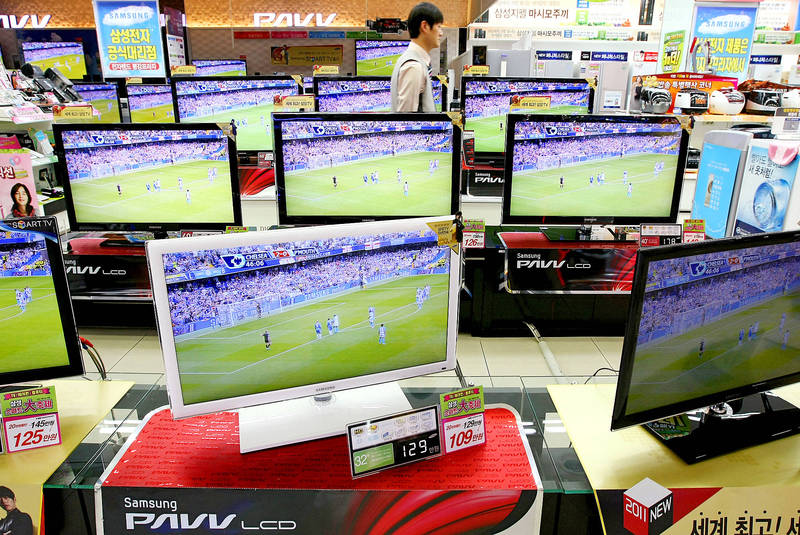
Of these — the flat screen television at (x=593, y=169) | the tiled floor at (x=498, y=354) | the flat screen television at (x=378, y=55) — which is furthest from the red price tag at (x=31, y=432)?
the flat screen television at (x=378, y=55)

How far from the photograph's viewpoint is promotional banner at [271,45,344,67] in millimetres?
10648

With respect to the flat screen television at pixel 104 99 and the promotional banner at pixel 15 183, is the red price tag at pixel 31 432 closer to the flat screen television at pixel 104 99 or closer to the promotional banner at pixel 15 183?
the promotional banner at pixel 15 183

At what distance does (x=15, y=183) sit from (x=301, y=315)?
1.60 m

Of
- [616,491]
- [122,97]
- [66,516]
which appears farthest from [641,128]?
[122,97]

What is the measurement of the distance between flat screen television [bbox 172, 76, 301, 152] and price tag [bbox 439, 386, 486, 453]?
329 centimetres

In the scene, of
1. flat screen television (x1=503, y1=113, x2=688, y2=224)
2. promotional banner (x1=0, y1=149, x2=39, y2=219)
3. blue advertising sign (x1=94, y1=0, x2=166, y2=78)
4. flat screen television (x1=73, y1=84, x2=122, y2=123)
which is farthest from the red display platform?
blue advertising sign (x1=94, y1=0, x2=166, y2=78)

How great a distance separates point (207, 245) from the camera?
1.15 metres

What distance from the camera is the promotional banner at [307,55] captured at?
10648mm

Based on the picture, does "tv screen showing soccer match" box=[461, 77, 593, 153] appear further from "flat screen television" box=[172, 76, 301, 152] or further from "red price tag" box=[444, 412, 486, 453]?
"red price tag" box=[444, 412, 486, 453]

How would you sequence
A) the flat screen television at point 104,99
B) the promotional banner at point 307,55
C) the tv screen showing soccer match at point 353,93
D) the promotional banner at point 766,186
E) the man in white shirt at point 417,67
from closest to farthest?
the promotional banner at point 766,186 < the man in white shirt at point 417,67 < the tv screen showing soccer match at point 353,93 < the flat screen television at point 104,99 < the promotional banner at point 307,55

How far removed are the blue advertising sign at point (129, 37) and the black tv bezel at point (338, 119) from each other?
22.8ft

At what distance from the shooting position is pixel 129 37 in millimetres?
8734

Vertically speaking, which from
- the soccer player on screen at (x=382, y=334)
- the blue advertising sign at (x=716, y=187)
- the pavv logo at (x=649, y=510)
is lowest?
the pavv logo at (x=649, y=510)

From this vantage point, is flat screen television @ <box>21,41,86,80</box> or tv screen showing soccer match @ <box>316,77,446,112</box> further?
flat screen television @ <box>21,41,86,80</box>
